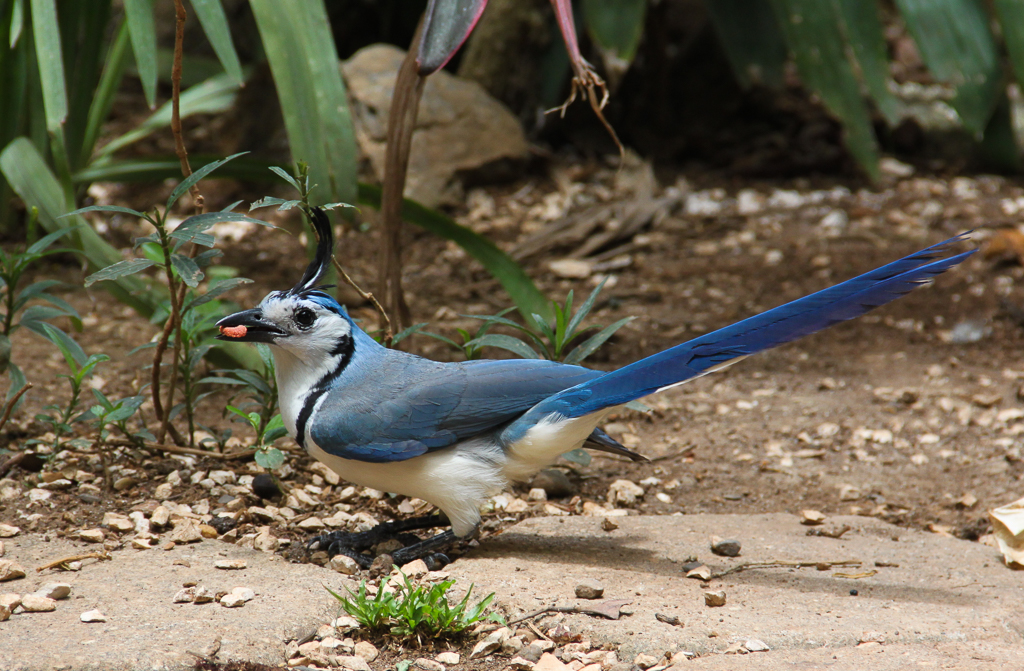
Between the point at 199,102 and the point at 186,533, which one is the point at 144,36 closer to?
the point at 186,533

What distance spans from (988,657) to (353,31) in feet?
21.8

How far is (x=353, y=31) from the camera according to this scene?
7.54 metres

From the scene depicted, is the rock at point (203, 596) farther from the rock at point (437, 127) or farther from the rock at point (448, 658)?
the rock at point (437, 127)

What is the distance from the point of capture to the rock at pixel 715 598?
2445mm

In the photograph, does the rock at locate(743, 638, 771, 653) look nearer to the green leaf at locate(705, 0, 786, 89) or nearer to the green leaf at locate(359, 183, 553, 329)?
the green leaf at locate(359, 183, 553, 329)

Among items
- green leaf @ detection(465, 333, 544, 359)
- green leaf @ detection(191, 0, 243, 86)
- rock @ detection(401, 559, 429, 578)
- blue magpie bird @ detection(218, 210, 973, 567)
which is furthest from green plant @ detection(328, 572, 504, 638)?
green leaf @ detection(191, 0, 243, 86)

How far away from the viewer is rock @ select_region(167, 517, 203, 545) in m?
2.77

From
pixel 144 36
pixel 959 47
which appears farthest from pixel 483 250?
pixel 959 47

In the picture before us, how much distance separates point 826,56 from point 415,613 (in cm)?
444

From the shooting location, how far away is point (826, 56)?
5.47m

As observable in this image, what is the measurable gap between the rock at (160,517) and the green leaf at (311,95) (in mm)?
1174

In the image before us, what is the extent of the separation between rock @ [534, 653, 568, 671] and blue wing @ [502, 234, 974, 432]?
650mm

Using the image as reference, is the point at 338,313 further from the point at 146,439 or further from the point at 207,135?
the point at 207,135

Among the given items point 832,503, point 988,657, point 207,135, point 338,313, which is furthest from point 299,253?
point 988,657
